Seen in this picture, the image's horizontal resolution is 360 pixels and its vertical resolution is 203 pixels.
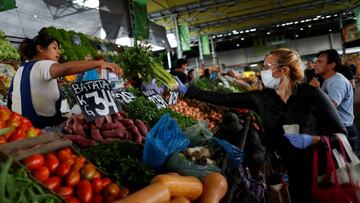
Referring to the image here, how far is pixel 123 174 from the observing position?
1.94m

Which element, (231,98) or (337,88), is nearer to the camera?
(231,98)

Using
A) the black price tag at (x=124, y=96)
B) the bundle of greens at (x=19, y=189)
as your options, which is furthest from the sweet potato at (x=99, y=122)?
the bundle of greens at (x=19, y=189)

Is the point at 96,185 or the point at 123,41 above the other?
the point at 123,41

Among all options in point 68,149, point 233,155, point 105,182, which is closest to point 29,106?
point 68,149

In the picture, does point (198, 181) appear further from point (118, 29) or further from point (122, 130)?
point (118, 29)

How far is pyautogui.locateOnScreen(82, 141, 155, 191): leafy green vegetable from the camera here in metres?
1.91

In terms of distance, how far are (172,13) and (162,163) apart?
49.4ft

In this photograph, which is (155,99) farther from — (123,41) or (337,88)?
(123,41)

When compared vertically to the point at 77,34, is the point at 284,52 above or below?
below

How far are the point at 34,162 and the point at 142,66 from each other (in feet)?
7.35

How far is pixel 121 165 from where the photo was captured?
1993 mm

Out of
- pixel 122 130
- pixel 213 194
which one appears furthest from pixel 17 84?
pixel 213 194

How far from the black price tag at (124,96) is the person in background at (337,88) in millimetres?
2627

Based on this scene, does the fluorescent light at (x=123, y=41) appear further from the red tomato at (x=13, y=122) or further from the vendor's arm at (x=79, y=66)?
the red tomato at (x=13, y=122)
